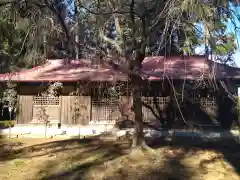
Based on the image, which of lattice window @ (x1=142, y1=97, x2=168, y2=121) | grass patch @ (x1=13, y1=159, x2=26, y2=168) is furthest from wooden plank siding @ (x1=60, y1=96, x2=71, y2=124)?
grass patch @ (x1=13, y1=159, x2=26, y2=168)

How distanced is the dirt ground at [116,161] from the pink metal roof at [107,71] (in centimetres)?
372

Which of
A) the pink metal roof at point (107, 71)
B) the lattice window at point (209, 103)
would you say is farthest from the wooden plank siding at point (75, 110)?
the lattice window at point (209, 103)

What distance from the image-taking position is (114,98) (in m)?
16.8

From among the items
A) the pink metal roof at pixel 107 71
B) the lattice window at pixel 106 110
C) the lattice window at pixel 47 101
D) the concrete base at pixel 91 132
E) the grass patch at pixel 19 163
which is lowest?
the grass patch at pixel 19 163

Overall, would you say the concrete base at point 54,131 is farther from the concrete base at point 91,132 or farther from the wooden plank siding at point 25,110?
the wooden plank siding at point 25,110

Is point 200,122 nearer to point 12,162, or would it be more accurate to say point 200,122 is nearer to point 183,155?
point 183,155

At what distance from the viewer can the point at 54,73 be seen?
56.7ft

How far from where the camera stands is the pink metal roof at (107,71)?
50.7 feet

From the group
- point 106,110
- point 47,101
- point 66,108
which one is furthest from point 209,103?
point 47,101

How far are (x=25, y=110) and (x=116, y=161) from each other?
8928 mm

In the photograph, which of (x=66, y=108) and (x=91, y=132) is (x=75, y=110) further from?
(x=91, y=132)

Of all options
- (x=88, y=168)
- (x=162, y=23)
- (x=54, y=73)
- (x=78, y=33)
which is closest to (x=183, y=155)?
(x=88, y=168)

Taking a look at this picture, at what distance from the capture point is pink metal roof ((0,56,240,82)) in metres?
15.4

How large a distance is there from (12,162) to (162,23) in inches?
221
